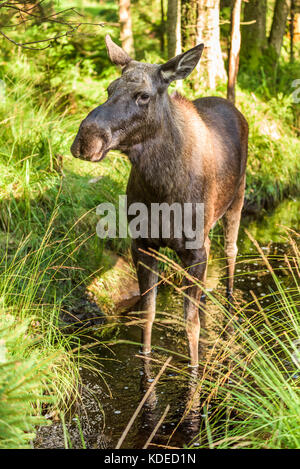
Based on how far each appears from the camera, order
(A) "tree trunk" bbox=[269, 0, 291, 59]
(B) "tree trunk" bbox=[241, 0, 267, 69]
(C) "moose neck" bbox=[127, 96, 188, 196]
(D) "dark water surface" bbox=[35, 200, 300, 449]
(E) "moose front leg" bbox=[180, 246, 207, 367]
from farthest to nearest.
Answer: (A) "tree trunk" bbox=[269, 0, 291, 59] < (B) "tree trunk" bbox=[241, 0, 267, 69] < (E) "moose front leg" bbox=[180, 246, 207, 367] < (C) "moose neck" bbox=[127, 96, 188, 196] < (D) "dark water surface" bbox=[35, 200, 300, 449]

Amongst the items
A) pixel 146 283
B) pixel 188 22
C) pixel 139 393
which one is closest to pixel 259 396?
pixel 139 393

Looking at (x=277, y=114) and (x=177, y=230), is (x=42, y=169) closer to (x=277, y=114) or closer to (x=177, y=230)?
(x=177, y=230)

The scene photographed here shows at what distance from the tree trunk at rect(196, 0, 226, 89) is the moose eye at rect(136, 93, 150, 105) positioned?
6.18 m

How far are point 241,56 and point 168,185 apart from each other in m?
9.07

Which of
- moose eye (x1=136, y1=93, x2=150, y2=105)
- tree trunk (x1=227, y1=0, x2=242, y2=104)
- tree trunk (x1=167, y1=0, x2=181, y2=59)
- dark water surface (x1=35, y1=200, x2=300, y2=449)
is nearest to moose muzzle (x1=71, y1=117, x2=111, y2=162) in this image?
moose eye (x1=136, y1=93, x2=150, y2=105)

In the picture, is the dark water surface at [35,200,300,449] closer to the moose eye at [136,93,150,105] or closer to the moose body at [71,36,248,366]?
the moose body at [71,36,248,366]

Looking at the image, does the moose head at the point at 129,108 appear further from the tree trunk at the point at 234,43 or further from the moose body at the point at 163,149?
the tree trunk at the point at 234,43

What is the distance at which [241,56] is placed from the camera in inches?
512

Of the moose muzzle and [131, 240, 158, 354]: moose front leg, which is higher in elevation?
the moose muzzle

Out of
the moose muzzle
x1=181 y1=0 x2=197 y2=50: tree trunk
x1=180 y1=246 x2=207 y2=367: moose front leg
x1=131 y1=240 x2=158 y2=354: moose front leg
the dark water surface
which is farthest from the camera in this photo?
x1=181 y1=0 x2=197 y2=50: tree trunk

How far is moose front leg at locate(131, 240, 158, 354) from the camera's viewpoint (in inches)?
207

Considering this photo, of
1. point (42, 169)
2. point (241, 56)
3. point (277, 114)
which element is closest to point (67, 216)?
point (42, 169)

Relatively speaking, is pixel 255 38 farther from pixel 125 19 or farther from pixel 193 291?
pixel 193 291

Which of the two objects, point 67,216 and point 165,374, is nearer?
point 165,374
